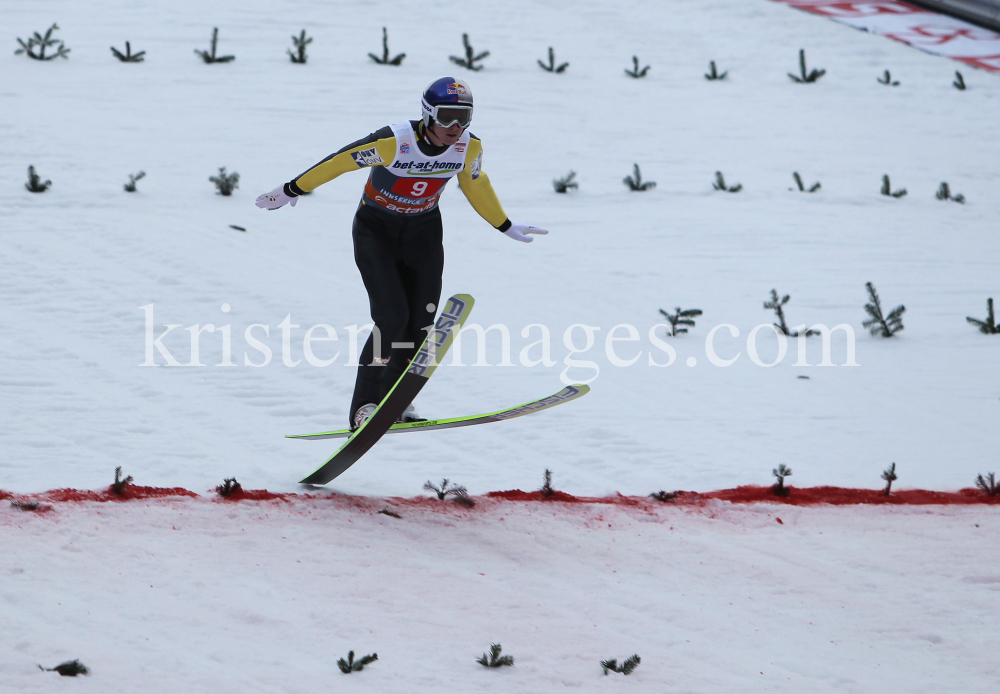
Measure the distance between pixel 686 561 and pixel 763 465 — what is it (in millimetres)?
1497

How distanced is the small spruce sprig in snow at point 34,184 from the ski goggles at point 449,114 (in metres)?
6.11

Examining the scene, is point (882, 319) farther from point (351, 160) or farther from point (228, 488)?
point (228, 488)

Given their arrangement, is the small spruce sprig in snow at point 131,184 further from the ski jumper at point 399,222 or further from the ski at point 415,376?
the ski at point 415,376

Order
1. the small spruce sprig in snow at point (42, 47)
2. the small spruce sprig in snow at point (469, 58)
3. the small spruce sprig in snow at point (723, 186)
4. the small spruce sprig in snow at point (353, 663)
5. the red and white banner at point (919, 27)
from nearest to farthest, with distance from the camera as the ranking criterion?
the small spruce sprig in snow at point (353, 663) < the small spruce sprig in snow at point (723, 186) < the small spruce sprig in snow at point (42, 47) < the small spruce sprig in snow at point (469, 58) < the red and white banner at point (919, 27)

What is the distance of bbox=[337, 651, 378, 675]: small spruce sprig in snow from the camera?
11.1 ft

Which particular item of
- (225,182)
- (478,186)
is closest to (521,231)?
(478,186)

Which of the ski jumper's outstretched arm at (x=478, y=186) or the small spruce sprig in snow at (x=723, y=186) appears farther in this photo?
the small spruce sprig in snow at (x=723, y=186)

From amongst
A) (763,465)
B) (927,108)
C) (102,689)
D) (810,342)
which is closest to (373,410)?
(102,689)

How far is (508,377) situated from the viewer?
7.12 m

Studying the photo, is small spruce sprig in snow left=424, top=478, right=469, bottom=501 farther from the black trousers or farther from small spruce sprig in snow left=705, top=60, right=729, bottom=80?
small spruce sprig in snow left=705, top=60, right=729, bottom=80

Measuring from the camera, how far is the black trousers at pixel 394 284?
4.94 m

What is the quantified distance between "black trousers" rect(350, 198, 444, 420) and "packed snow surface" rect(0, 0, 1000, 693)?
2.31 feet

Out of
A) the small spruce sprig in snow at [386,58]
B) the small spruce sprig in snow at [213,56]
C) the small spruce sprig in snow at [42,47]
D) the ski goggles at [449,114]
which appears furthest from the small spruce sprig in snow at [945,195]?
the small spruce sprig in snow at [42,47]

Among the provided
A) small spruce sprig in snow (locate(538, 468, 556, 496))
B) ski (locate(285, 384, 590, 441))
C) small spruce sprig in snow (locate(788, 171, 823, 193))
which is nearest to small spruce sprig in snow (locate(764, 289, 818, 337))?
small spruce sprig in snow (locate(788, 171, 823, 193))
